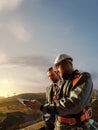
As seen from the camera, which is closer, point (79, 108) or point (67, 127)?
point (79, 108)

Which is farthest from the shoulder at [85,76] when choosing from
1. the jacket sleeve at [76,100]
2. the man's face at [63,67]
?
the man's face at [63,67]

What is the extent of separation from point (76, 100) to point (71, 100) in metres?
0.09

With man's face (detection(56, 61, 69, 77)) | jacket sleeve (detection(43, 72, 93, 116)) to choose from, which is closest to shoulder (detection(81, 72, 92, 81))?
jacket sleeve (detection(43, 72, 93, 116))

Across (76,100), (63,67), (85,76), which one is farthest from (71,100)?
(63,67)

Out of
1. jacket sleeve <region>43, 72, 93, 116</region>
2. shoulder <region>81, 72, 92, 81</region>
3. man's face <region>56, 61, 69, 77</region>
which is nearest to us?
jacket sleeve <region>43, 72, 93, 116</region>

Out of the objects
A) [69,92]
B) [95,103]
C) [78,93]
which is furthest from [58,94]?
[95,103]

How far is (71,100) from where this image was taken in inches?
206

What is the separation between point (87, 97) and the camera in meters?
5.33

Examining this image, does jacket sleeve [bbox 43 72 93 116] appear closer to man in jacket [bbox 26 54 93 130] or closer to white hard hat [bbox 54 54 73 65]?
man in jacket [bbox 26 54 93 130]

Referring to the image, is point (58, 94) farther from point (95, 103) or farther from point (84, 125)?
point (95, 103)

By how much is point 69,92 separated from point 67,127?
0.63 meters

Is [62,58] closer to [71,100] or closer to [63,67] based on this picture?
[63,67]

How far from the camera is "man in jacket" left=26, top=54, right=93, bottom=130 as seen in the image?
17.2ft

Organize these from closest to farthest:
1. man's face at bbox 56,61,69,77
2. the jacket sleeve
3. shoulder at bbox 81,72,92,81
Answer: the jacket sleeve, shoulder at bbox 81,72,92,81, man's face at bbox 56,61,69,77
